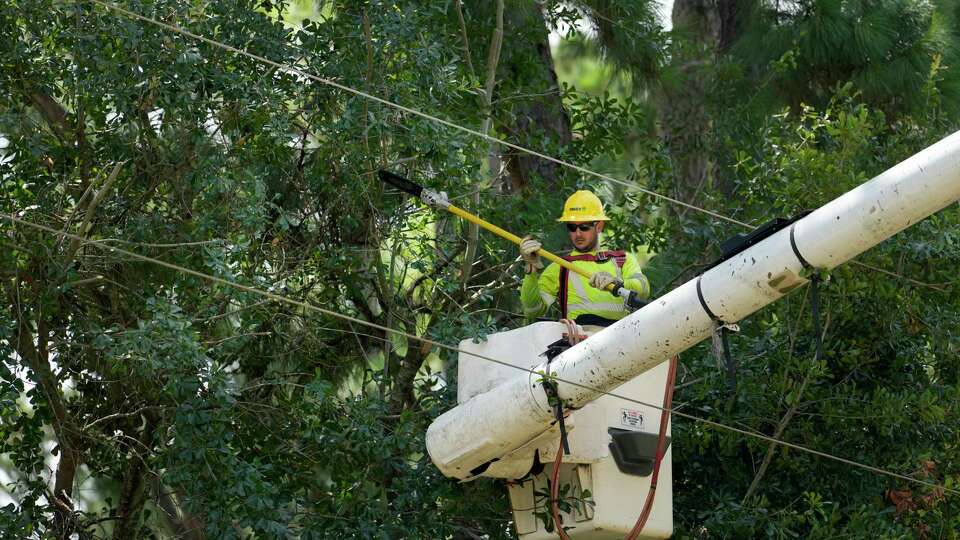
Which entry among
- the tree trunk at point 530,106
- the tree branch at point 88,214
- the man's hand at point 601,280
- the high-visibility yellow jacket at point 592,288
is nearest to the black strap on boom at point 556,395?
the man's hand at point 601,280

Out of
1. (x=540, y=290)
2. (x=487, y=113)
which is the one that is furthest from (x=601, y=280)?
(x=487, y=113)

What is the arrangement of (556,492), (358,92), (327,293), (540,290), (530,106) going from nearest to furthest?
(556,492), (358,92), (540,290), (327,293), (530,106)

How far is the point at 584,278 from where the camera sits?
8.96m

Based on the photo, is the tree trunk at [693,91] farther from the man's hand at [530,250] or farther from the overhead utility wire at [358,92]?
the man's hand at [530,250]

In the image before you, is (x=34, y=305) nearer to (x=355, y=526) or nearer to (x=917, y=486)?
(x=355, y=526)

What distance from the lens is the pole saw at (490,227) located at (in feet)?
28.3

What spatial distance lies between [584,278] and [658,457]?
1.05 meters

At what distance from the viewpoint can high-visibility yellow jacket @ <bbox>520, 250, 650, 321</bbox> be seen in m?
8.94

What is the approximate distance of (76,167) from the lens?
34.4 ft

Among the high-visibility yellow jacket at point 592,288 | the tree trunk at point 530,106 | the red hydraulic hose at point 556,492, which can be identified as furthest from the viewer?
the tree trunk at point 530,106

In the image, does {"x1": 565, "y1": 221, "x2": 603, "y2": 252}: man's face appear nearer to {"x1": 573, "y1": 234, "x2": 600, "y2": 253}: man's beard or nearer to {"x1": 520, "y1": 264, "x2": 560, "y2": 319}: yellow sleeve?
{"x1": 573, "y1": 234, "x2": 600, "y2": 253}: man's beard

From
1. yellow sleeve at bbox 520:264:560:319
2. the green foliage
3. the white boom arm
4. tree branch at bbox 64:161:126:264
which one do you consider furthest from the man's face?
tree branch at bbox 64:161:126:264

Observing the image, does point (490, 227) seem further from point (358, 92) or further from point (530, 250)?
point (358, 92)

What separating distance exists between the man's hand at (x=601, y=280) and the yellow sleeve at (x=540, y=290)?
1.49 ft
